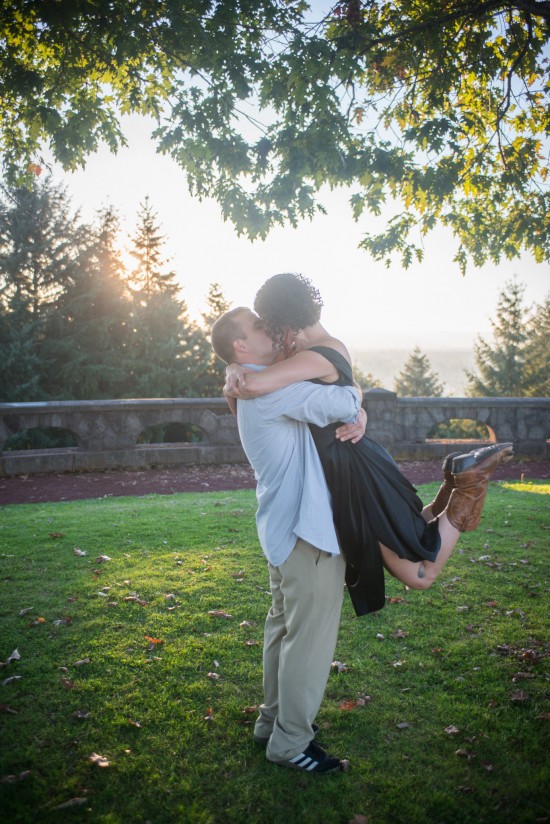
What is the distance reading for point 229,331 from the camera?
109 inches

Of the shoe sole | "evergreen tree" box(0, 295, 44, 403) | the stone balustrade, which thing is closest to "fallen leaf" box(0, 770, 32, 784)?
the shoe sole

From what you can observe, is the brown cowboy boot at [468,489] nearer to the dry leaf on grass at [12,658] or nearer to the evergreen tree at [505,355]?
the dry leaf on grass at [12,658]

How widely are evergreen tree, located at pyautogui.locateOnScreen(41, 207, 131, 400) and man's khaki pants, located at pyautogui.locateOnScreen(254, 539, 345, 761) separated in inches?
791

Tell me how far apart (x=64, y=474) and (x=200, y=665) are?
8.89m

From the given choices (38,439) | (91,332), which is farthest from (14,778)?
(91,332)

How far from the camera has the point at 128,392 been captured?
22141 millimetres

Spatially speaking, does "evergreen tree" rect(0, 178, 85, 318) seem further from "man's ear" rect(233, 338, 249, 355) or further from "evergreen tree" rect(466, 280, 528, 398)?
"evergreen tree" rect(466, 280, 528, 398)

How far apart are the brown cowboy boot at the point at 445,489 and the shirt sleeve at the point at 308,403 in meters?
0.90

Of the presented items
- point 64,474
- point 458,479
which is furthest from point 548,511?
point 64,474

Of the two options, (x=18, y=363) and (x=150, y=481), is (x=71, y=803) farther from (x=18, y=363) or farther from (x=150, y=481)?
(x=18, y=363)

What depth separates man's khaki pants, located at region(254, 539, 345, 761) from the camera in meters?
2.51

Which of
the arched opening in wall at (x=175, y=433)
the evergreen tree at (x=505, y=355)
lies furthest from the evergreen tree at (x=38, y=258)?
the evergreen tree at (x=505, y=355)

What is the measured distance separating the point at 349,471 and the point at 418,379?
48.7 metres

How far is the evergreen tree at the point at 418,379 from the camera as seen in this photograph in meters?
49.1
